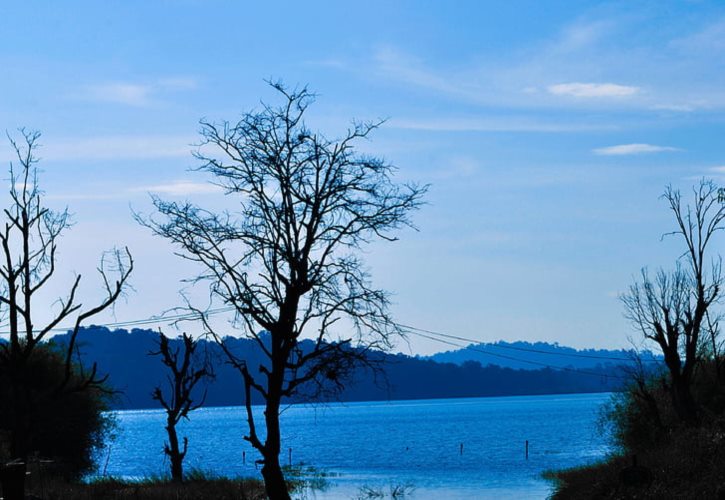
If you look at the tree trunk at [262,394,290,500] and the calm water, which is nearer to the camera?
the tree trunk at [262,394,290,500]

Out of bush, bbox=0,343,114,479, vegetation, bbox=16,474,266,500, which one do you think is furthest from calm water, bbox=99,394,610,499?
vegetation, bbox=16,474,266,500

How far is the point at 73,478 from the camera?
49375 millimetres

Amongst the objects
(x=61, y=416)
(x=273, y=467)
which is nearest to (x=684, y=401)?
(x=273, y=467)

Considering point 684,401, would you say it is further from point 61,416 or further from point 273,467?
point 61,416

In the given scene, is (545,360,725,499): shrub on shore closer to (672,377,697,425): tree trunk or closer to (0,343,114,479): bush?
(672,377,697,425): tree trunk

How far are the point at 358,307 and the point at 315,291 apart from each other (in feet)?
4.96

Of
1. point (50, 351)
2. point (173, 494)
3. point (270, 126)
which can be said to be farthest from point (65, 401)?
point (270, 126)

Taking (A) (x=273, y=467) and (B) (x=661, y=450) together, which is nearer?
(A) (x=273, y=467)

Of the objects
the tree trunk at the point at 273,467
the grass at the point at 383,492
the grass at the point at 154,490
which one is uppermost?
the tree trunk at the point at 273,467

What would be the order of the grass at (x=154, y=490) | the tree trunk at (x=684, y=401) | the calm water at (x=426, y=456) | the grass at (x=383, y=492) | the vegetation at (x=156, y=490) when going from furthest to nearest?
the calm water at (x=426, y=456) → the grass at (x=383, y=492) → the tree trunk at (x=684, y=401) → the vegetation at (x=156, y=490) → the grass at (x=154, y=490)

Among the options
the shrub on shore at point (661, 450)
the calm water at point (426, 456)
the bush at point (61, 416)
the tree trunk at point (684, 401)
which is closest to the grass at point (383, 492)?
the calm water at point (426, 456)

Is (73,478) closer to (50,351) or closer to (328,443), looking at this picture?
(50,351)

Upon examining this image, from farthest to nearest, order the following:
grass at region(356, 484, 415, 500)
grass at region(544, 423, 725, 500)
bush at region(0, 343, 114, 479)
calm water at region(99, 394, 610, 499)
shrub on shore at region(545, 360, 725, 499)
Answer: calm water at region(99, 394, 610, 499)
grass at region(356, 484, 415, 500)
bush at region(0, 343, 114, 479)
shrub on shore at region(545, 360, 725, 499)
grass at region(544, 423, 725, 500)

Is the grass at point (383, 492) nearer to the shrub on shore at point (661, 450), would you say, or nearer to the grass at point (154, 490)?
the shrub on shore at point (661, 450)
